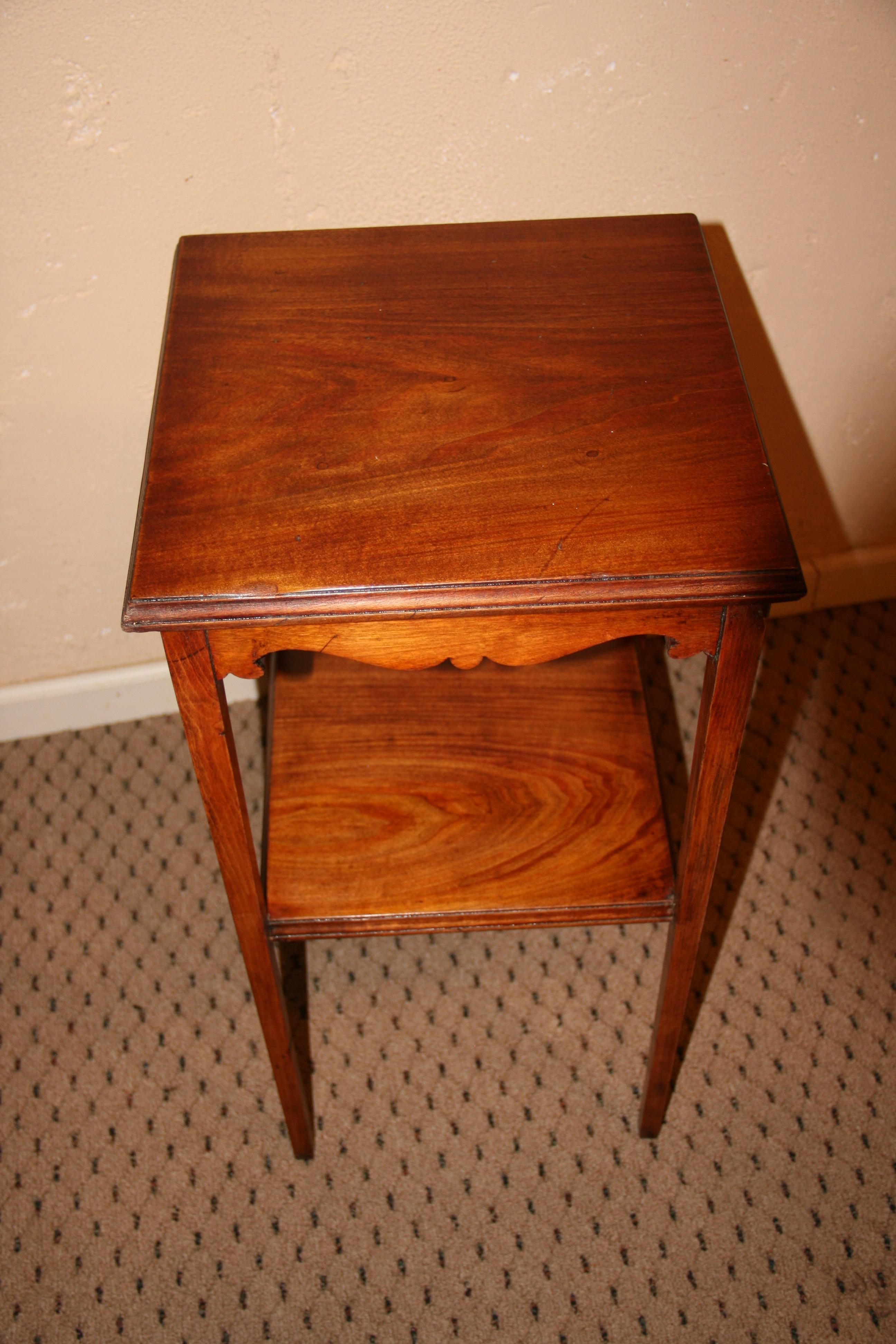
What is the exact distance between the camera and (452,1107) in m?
1.35

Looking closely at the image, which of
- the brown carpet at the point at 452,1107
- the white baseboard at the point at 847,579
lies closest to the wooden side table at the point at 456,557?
the brown carpet at the point at 452,1107

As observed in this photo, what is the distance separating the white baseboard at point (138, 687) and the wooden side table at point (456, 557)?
465 mm

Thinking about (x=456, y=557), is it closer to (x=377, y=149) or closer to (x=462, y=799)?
(x=462, y=799)

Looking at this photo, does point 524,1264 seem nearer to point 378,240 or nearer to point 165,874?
point 165,874

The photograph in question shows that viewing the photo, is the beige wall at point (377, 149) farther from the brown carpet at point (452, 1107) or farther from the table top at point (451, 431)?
the brown carpet at point (452, 1107)

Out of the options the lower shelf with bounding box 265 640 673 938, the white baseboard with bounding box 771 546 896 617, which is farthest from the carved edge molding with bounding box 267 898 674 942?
the white baseboard with bounding box 771 546 896 617

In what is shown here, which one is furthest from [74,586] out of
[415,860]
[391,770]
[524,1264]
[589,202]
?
[524,1264]

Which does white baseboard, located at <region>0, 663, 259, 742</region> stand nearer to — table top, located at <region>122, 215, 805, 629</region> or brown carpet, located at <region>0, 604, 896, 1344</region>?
brown carpet, located at <region>0, 604, 896, 1344</region>

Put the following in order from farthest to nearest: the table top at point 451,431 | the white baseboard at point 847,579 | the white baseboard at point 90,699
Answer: the white baseboard at point 847,579 < the white baseboard at point 90,699 < the table top at point 451,431

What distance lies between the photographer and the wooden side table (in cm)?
81

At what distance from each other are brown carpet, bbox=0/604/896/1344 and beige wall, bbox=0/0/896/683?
1.83ft

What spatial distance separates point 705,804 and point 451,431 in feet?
1.24

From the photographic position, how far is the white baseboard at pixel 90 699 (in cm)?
165

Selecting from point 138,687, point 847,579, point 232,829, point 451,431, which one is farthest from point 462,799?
point 847,579
